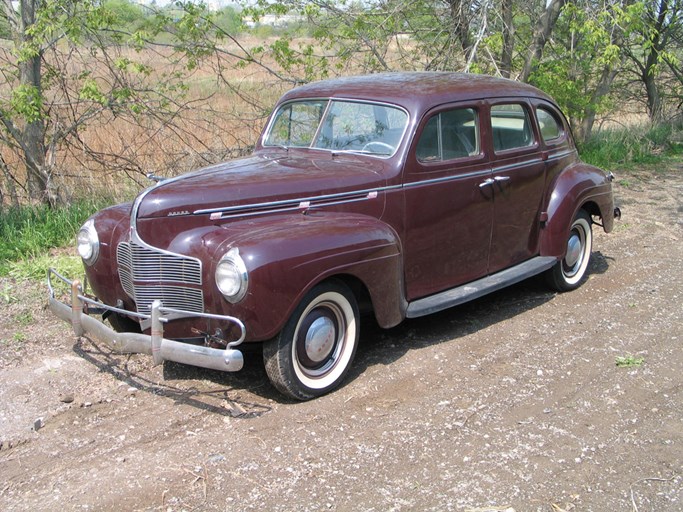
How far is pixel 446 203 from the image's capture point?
16.6 ft

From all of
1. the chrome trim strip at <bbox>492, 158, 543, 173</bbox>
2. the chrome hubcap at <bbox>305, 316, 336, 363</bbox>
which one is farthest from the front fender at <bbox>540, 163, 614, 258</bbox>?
the chrome hubcap at <bbox>305, 316, 336, 363</bbox>

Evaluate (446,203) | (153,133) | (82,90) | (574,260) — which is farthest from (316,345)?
(153,133)

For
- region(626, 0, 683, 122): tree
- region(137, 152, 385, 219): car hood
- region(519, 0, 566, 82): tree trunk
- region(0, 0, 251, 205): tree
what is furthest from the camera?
region(626, 0, 683, 122): tree

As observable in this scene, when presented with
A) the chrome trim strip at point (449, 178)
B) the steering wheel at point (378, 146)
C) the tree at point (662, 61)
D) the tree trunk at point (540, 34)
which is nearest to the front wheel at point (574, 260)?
the chrome trim strip at point (449, 178)

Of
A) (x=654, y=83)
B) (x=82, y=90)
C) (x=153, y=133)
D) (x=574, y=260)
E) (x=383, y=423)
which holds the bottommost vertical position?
(x=383, y=423)

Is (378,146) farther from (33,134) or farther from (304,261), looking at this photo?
(33,134)

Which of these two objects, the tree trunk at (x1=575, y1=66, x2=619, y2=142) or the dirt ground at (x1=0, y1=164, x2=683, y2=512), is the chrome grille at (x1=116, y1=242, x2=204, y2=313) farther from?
the tree trunk at (x1=575, y1=66, x2=619, y2=142)

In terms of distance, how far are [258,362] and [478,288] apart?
1728 mm

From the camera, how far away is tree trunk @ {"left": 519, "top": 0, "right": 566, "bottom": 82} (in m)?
10.3

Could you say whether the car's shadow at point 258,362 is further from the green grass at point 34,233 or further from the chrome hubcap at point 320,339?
the green grass at point 34,233

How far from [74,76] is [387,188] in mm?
5012

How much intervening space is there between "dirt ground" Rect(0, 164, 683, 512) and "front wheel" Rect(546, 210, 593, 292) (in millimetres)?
496

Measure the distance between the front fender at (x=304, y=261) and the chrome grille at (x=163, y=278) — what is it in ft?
0.47

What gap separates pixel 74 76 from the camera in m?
8.09
